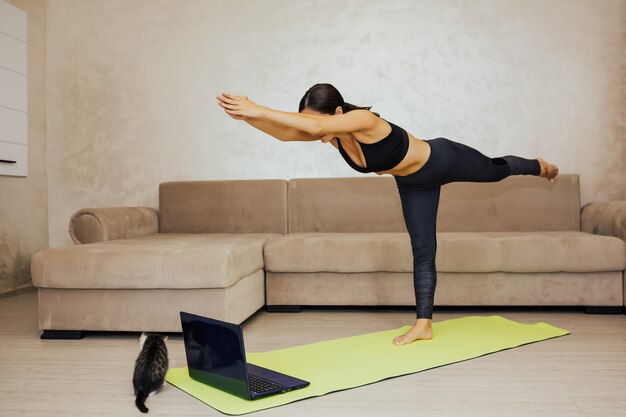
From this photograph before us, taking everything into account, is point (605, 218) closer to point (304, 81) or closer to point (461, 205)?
point (461, 205)

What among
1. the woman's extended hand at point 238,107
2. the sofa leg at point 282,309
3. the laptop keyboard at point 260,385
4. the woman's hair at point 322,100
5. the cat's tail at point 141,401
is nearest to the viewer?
the cat's tail at point 141,401

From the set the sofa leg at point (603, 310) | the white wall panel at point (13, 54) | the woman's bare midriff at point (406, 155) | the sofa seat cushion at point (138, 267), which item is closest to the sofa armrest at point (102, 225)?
the sofa seat cushion at point (138, 267)

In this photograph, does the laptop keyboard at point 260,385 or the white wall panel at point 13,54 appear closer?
the laptop keyboard at point 260,385

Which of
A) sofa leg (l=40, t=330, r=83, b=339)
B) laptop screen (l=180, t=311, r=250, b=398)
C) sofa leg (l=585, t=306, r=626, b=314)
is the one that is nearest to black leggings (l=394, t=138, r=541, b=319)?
laptop screen (l=180, t=311, r=250, b=398)

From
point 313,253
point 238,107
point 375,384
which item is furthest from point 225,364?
point 313,253

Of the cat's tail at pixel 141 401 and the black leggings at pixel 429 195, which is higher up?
the black leggings at pixel 429 195

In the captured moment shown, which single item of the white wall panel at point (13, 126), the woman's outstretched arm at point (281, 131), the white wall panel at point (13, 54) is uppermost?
the white wall panel at point (13, 54)

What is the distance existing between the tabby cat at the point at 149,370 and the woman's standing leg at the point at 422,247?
1.09 m

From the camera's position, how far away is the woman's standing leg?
2660mm

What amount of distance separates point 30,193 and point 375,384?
3527 millimetres

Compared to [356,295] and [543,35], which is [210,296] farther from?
[543,35]

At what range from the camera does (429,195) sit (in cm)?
273

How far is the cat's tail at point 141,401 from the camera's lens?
1791 mm

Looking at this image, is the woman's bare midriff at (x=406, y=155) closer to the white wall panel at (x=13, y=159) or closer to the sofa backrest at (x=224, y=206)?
the sofa backrest at (x=224, y=206)
